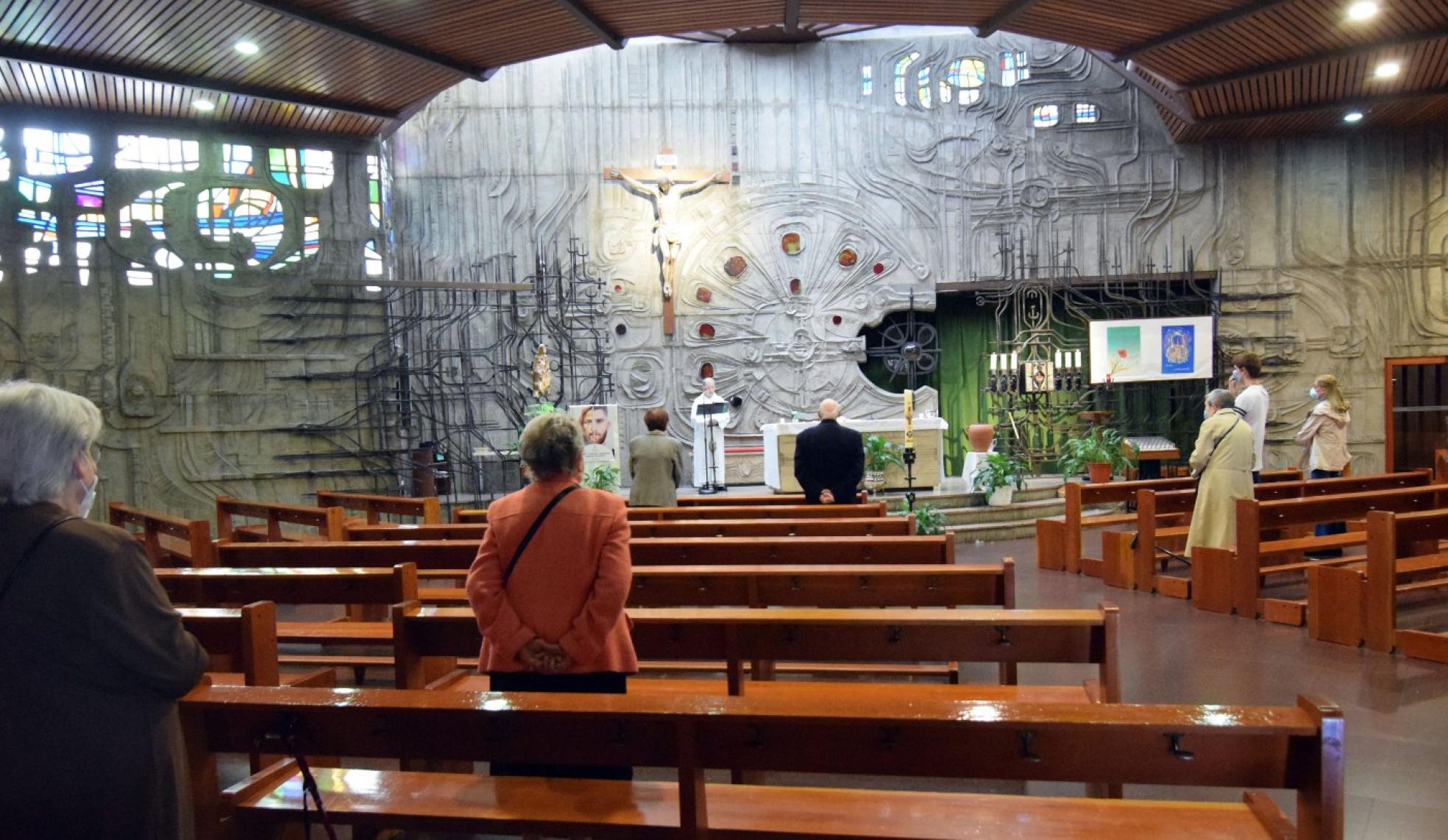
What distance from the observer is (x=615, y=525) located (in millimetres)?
2701

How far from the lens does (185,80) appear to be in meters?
10.5

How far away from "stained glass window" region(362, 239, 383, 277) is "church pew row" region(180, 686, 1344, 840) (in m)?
11.9

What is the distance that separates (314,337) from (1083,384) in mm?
11108

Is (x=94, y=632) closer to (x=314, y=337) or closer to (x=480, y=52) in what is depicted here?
(x=480, y=52)

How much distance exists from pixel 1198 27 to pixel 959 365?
670 centimetres

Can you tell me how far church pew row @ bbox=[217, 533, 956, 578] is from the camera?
15.7ft

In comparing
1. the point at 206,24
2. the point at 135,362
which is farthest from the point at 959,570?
the point at 135,362

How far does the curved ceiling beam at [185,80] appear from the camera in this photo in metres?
9.43

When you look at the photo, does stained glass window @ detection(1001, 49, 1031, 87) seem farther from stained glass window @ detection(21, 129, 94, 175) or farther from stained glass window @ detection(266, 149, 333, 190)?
stained glass window @ detection(21, 129, 94, 175)

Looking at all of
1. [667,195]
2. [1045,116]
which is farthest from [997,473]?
[1045,116]

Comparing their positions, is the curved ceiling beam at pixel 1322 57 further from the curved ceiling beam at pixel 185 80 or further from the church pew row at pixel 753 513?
the curved ceiling beam at pixel 185 80

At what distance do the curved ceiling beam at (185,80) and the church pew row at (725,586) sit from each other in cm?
796

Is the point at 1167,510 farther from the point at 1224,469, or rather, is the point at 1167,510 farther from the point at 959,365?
the point at 959,365

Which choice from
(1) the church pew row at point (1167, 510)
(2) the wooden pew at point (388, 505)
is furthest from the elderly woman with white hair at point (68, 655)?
(1) the church pew row at point (1167, 510)
